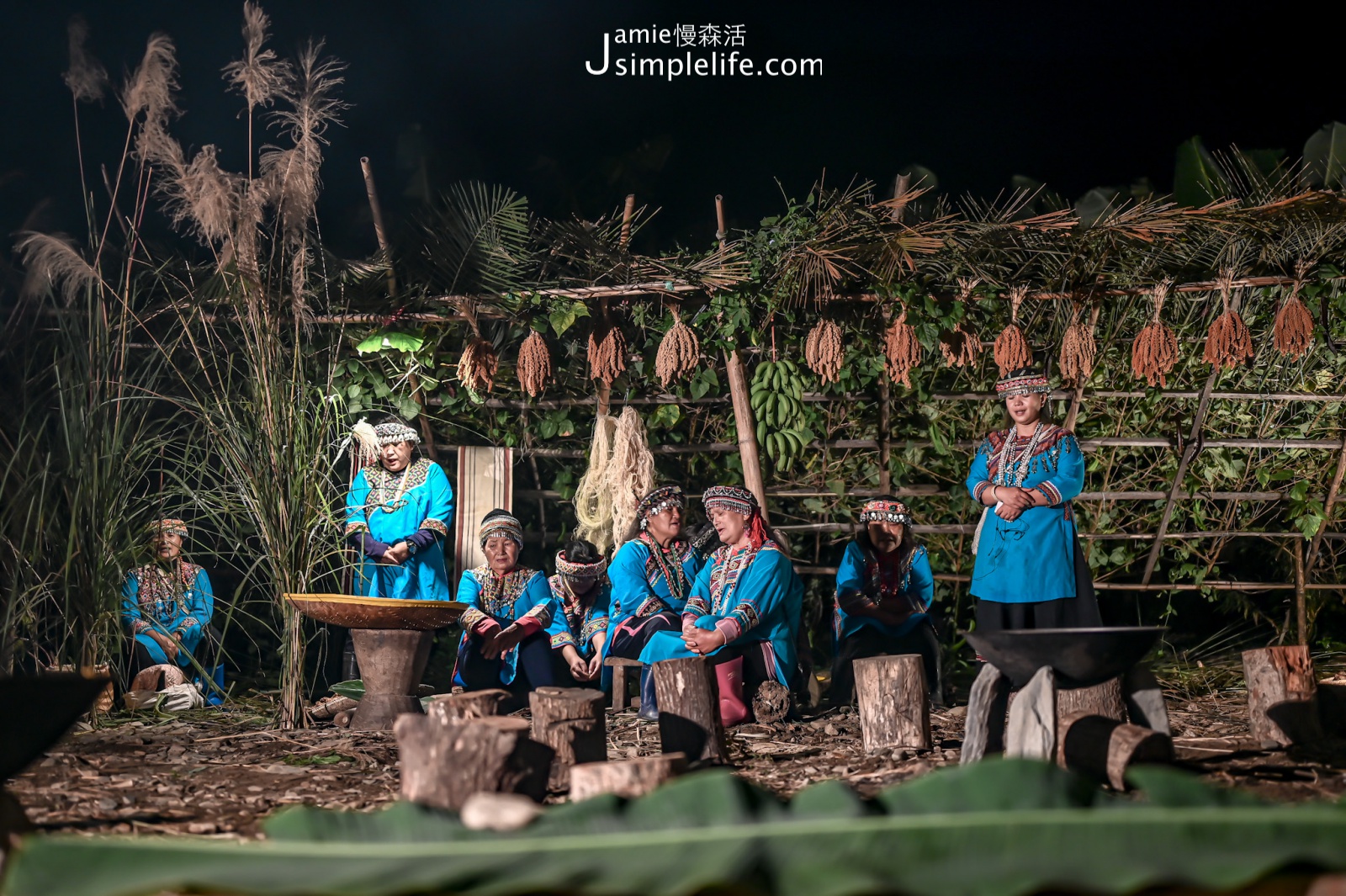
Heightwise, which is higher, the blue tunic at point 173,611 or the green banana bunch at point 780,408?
the green banana bunch at point 780,408

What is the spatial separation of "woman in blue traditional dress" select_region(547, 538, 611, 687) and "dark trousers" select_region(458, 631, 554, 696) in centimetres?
9

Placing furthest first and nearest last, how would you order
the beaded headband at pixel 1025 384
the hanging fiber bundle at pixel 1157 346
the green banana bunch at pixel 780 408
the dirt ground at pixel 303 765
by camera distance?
the green banana bunch at pixel 780 408 → the hanging fiber bundle at pixel 1157 346 → the beaded headband at pixel 1025 384 → the dirt ground at pixel 303 765

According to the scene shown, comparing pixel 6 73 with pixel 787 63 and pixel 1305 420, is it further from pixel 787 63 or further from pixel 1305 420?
pixel 1305 420

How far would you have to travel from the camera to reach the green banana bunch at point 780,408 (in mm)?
6238

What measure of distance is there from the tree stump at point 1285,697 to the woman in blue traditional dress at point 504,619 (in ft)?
10.0

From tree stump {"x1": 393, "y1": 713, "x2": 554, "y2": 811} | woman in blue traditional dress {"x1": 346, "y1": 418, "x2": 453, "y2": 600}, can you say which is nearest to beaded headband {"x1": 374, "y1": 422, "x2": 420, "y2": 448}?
woman in blue traditional dress {"x1": 346, "y1": 418, "x2": 453, "y2": 600}

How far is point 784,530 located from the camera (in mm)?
6863

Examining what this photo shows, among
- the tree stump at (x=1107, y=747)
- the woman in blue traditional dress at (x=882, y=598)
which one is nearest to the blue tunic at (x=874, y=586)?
the woman in blue traditional dress at (x=882, y=598)

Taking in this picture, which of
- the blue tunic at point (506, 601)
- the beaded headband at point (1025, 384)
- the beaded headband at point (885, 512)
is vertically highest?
the beaded headband at point (1025, 384)

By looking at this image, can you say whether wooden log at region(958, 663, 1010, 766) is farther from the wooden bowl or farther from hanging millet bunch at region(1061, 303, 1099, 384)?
hanging millet bunch at region(1061, 303, 1099, 384)

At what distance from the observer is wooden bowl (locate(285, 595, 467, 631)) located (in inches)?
176

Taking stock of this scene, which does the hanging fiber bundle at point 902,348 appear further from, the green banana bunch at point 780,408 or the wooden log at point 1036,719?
the wooden log at point 1036,719

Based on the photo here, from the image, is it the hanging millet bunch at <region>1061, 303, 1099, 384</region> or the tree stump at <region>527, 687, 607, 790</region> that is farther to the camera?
the hanging millet bunch at <region>1061, 303, 1099, 384</region>

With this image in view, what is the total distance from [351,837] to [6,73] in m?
6.07
